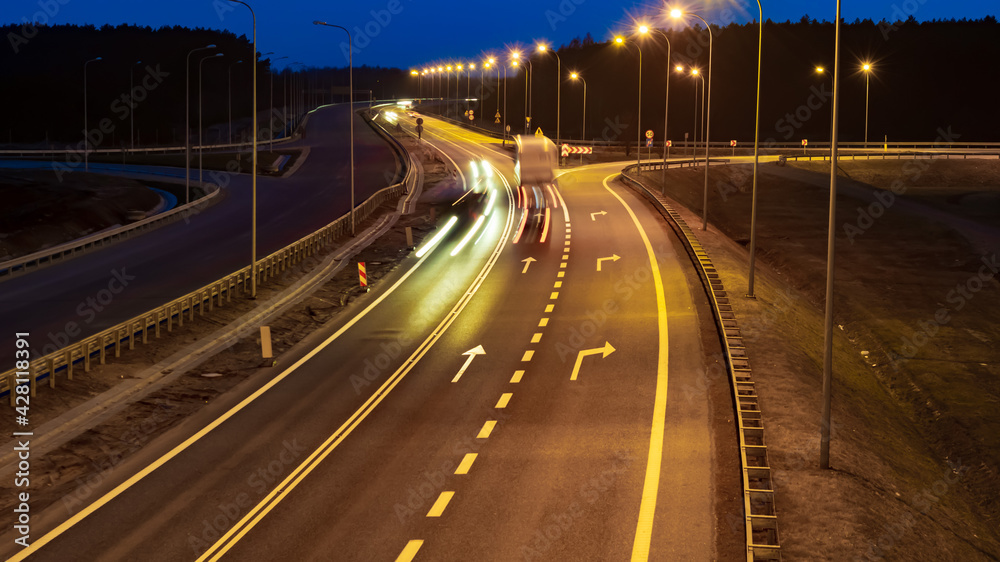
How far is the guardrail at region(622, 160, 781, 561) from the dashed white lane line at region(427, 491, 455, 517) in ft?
16.7

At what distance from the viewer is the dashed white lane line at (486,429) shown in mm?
19609

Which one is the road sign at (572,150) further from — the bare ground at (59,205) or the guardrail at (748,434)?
the guardrail at (748,434)

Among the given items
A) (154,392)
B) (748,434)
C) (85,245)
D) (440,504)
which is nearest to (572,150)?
(85,245)

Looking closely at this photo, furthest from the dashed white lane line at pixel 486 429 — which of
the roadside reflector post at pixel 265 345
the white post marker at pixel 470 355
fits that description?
the roadside reflector post at pixel 265 345

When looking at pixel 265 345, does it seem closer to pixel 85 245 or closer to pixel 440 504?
pixel 440 504

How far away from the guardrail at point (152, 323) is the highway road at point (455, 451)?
381cm

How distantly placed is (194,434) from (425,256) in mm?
23178

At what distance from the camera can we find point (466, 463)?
18.0m

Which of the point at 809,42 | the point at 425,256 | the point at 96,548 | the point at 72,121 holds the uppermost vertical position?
the point at 809,42

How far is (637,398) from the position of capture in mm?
22047

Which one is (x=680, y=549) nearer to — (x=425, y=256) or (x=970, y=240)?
(x=425, y=256)

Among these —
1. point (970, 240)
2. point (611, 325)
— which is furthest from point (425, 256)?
point (970, 240)

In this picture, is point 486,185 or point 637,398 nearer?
point 637,398

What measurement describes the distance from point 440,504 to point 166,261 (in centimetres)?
2846
